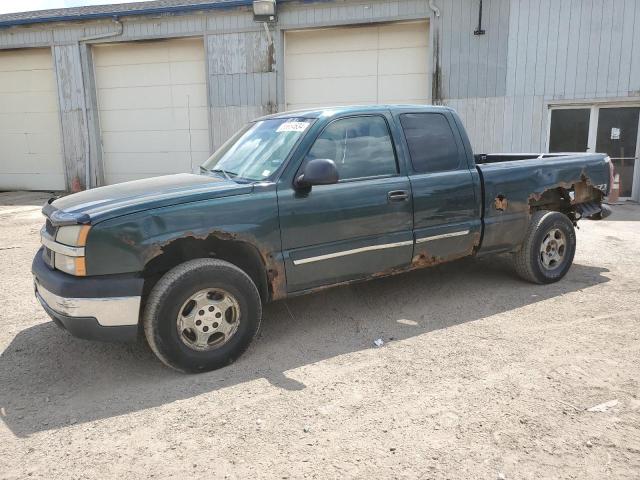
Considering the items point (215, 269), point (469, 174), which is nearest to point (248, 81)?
point (469, 174)

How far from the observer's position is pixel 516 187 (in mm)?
5152

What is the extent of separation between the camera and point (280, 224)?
389cm

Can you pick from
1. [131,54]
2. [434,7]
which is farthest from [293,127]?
[131,54]

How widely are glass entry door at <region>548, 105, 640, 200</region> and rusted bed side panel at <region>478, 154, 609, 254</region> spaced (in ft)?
22.7

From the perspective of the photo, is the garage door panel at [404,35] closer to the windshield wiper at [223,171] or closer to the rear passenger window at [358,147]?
the rear passenger window at [358,147]

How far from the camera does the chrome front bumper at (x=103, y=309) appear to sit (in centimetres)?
332

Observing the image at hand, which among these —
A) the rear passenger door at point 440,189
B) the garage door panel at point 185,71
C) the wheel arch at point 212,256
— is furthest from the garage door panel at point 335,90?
the wheel arch at point 212,256

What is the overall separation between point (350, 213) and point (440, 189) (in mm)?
972

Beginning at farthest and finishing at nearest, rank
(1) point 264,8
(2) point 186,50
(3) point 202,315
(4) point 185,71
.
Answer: (4) point 185,71
(2) point 186,50
(1) point 264,8
(3) point 202,315

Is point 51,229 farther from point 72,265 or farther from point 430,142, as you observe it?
point 430,142

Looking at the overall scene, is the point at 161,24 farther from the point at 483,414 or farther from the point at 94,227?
the point at 483,414

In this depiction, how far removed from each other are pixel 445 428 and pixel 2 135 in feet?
52.9

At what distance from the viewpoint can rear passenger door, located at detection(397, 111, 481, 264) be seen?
180 inches

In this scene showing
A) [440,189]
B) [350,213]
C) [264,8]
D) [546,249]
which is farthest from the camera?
[264,8]
